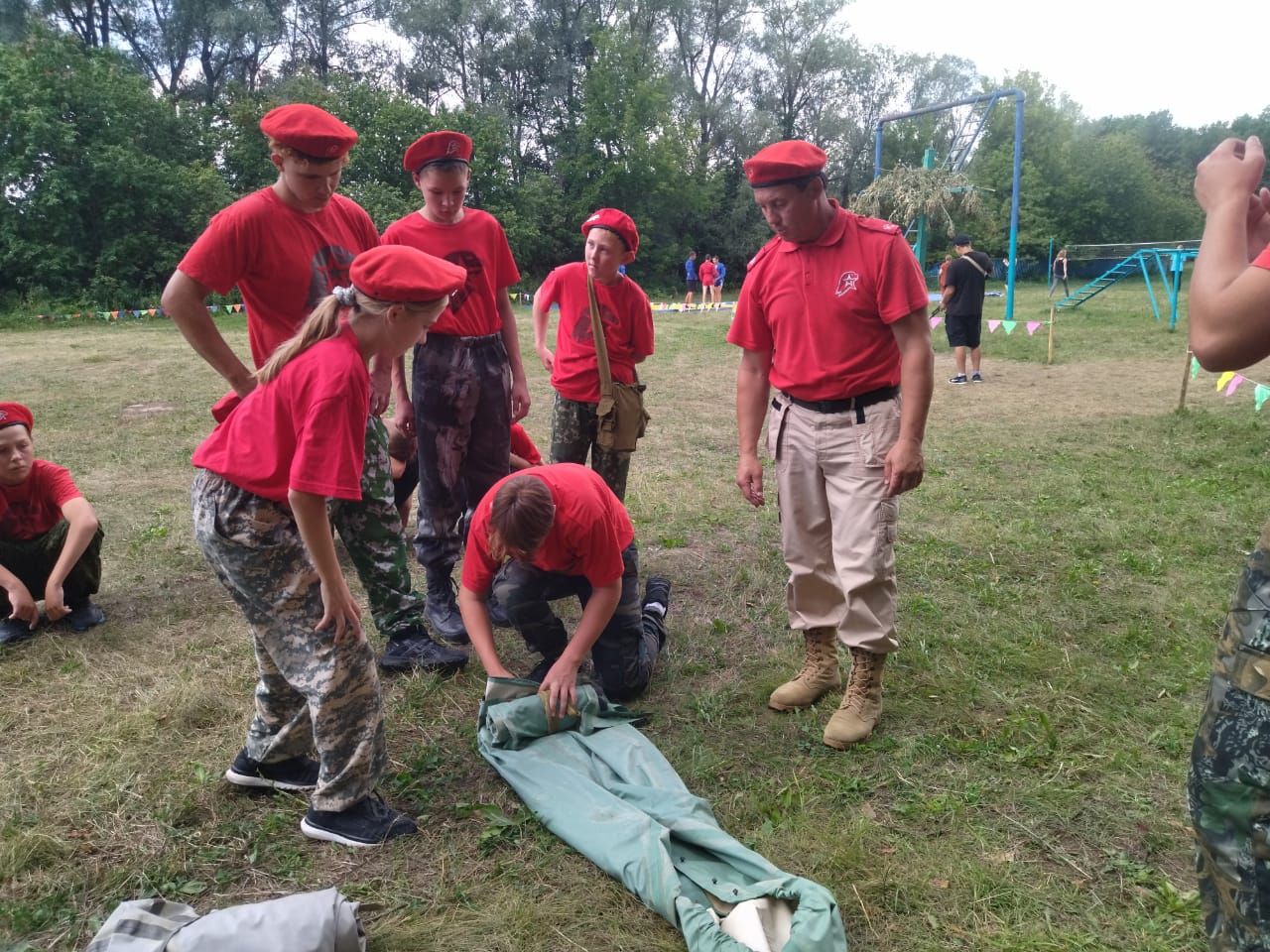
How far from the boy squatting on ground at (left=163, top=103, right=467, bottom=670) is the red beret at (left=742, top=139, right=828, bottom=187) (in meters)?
1.36

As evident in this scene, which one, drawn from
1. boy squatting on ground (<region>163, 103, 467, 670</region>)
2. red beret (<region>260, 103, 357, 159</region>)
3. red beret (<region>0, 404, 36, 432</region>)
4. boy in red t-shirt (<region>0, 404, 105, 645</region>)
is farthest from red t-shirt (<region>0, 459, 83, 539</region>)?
red beret (<region>260, 103, 357, 159</region>)

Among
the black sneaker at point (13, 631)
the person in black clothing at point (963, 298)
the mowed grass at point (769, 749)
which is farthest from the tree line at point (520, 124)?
the black sneaker at point (13, 631)

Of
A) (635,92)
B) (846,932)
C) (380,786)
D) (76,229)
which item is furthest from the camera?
(635,92)

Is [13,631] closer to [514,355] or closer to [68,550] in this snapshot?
[68,550]

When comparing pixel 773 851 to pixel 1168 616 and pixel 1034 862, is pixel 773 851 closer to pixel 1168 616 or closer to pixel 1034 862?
pixel 1034 862

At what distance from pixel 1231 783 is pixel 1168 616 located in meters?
3.07

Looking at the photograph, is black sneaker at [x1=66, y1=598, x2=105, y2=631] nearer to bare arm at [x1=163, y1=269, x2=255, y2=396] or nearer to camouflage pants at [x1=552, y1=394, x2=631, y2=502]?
bare arm at [x1=163, y1=269, x2=255, y2=396]

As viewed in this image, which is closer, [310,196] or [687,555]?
[310,196]

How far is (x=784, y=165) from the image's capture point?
9.16 ft

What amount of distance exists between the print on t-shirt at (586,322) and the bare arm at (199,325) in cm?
166

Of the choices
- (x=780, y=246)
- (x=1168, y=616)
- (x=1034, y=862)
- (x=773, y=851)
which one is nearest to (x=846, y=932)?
(x=773, y=851)

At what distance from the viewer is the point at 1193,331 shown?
1.35 meters

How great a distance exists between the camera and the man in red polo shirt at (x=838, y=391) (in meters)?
2.86

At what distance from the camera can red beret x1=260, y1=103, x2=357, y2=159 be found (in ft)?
9.53
